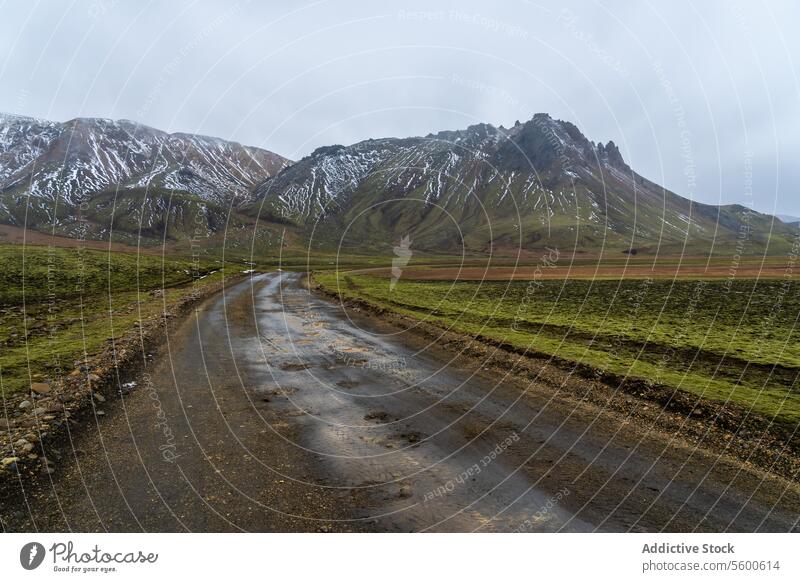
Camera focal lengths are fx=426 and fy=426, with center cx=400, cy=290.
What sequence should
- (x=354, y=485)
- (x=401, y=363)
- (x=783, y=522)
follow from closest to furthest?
(x=783, y=522) → (x=354, y=485) → (x=401, y=363)

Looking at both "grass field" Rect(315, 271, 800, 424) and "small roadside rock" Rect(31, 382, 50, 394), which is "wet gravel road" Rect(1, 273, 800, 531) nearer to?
"small roadside rock" Rect(31, 382, 50, 394)

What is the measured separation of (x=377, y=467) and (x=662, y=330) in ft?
81.8

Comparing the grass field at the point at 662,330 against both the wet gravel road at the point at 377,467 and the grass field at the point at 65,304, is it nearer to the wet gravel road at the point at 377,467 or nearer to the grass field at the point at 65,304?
the wet gravel road at the point at 377,467

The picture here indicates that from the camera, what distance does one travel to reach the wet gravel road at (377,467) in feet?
26.1

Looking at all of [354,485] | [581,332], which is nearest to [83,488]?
[354,485]

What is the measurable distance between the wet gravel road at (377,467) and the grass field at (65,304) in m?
5.84

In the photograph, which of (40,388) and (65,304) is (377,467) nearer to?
(40,388)

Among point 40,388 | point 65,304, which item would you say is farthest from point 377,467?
point 65,304

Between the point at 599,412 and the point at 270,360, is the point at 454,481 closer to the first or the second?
the point at 599,412

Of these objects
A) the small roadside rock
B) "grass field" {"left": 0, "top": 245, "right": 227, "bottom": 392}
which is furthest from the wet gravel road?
"grass field" {"left": 0, "top": 245, "right": 227, "bottom": 392}

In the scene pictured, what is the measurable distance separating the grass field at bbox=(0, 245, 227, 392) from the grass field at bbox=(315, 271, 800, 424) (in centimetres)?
2036

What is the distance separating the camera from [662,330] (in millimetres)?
27672
